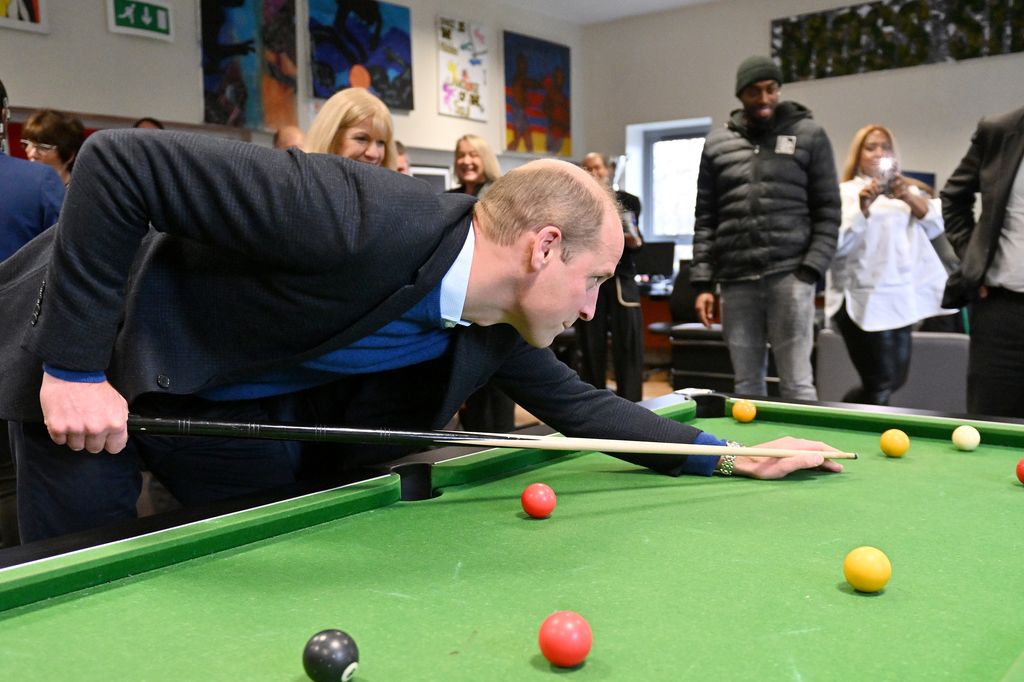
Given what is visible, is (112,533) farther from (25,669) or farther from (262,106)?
(262,106)

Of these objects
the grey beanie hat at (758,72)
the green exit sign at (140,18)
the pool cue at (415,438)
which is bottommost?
the pool cue at (415,438)

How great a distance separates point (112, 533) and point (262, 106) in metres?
4.71

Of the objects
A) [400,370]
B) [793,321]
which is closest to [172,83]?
[793,321]

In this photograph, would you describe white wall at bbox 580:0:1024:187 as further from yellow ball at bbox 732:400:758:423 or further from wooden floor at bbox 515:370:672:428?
yellow ball at bbox 732:400:758:423

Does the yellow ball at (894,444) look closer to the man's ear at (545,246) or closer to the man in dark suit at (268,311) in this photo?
the man in dark suit at (268,311)

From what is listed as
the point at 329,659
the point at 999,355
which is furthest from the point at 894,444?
the point at 329,659

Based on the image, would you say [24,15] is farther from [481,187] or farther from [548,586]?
[548,586]

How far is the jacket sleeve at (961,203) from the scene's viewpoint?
2799 millimetres

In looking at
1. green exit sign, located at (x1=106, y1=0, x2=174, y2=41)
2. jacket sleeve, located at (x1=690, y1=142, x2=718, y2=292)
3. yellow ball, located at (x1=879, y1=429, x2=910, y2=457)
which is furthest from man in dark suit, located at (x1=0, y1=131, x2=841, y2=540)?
green exit sign, located at (x1=106, y1=0, x2=174, y2=41)

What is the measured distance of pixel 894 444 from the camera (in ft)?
5.66

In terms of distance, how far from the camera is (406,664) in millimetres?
846

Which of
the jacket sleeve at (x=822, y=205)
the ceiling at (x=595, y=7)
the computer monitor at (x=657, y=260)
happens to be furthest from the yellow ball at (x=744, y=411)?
the ceiling at (x=595, y=7)

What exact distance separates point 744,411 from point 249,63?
14.2 feet

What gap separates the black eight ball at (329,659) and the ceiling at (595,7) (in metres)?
7.13
